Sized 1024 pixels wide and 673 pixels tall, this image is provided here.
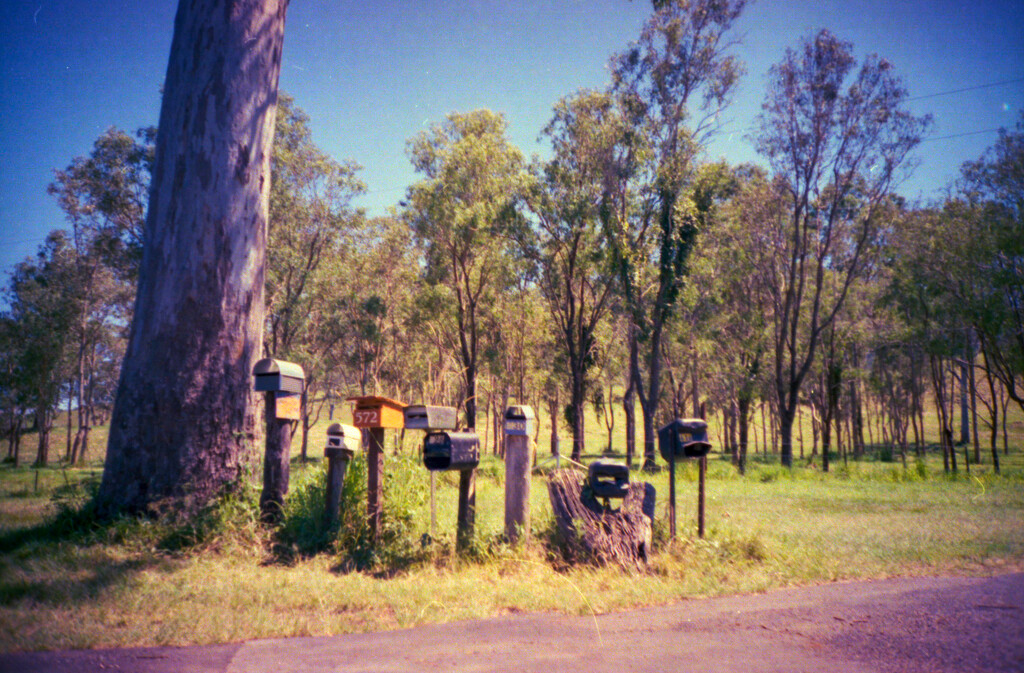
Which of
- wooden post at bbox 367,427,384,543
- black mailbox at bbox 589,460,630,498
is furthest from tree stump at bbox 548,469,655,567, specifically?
wooden post at bbox 367,427,384,543

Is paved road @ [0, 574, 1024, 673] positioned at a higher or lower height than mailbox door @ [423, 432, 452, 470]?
lower

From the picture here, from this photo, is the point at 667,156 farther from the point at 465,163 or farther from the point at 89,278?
the point at 89,278

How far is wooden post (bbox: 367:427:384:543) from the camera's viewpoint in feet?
19.2

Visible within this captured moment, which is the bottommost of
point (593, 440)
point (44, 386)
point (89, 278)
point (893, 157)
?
point (593, 440)

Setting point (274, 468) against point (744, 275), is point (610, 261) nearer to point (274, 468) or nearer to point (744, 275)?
point (744, 275)

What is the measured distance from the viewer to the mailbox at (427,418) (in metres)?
5.77

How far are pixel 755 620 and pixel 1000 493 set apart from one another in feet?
38.7

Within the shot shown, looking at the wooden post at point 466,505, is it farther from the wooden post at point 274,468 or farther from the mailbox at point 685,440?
the mailbox at point 685,440

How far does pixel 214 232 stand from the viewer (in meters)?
6.61

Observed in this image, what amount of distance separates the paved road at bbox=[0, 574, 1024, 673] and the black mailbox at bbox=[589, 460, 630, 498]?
1.48m

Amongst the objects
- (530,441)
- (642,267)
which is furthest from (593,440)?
(530,441)

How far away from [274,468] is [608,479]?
3512mm

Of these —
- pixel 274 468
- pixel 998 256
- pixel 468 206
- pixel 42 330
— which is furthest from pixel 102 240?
pixel 998 256

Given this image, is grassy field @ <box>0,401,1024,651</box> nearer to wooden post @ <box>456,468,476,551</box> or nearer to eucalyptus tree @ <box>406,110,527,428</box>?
wooden post @ <box>456,468,476,551</box>
